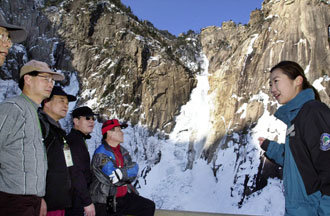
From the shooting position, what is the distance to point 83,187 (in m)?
3.59

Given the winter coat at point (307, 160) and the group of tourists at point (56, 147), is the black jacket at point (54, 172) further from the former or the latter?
the winter coat at point (307, 160)

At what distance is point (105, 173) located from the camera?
389 centimetres

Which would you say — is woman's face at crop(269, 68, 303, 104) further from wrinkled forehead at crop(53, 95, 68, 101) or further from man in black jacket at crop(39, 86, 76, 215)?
wrinkled forehead at crop(53, 95, 68, 101)

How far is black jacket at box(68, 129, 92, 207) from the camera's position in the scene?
3.57m

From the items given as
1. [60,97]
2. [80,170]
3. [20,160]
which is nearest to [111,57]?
[60,97]

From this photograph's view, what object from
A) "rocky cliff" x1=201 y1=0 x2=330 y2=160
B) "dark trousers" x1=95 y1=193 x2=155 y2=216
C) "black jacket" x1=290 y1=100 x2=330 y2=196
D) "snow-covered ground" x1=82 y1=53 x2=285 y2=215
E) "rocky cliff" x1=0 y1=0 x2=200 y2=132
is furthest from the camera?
"rocky cliff" x1=0 y1=0 x2=200 y2=132

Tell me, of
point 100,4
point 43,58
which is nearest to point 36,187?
point 43,58

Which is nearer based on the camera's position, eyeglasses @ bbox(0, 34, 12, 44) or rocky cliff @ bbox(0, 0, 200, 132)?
eyeglasses @ bbox(0, 34, 12, 44)

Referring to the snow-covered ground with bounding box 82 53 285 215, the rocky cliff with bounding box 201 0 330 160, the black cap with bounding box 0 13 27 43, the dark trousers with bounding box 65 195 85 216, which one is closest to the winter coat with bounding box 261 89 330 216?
the black cap with bounding box 0 13 27 43

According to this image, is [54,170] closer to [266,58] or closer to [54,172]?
[54,172]

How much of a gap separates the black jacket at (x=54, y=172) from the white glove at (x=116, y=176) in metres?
0.95

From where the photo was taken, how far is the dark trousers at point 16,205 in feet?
6.91

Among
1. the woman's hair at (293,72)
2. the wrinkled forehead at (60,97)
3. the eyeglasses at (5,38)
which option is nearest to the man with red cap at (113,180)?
the wrinkled forehead at (60,97)

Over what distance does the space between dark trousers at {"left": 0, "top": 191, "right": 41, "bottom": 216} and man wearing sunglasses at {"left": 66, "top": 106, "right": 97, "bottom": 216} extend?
4.50 ft
